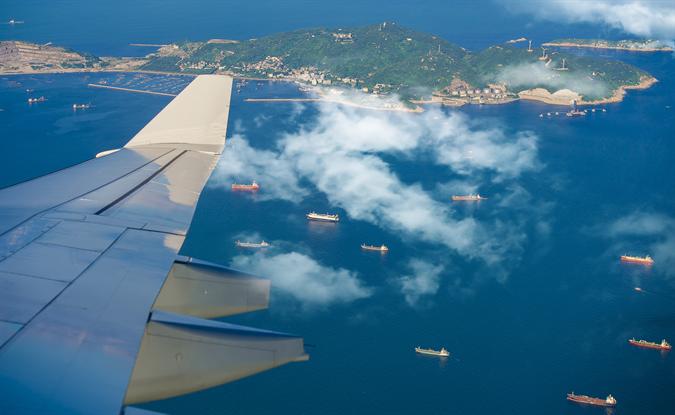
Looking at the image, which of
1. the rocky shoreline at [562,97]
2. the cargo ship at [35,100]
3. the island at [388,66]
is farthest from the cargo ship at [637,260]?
the cargo ship at [35,100]

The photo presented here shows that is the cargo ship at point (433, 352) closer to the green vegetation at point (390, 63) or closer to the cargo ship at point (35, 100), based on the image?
the green vegetation at point (390, 63)

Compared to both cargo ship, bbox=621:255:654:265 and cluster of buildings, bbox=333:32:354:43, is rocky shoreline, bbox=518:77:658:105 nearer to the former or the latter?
cluster of buildings, bbox=333:32:354:43

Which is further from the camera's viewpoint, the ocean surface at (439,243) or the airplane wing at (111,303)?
the ocean surface at (439,243)

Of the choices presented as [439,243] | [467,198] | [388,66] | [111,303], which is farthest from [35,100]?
[111,303]

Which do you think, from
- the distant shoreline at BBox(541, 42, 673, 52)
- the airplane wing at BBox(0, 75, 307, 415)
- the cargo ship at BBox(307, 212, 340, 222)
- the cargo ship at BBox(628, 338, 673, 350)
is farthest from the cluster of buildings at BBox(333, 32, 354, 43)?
the airplane wing at BBox(0, 75, 307, 415)

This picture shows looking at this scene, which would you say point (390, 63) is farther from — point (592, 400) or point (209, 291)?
point (209, 291)

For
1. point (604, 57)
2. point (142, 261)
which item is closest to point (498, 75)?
point (604, 57)
